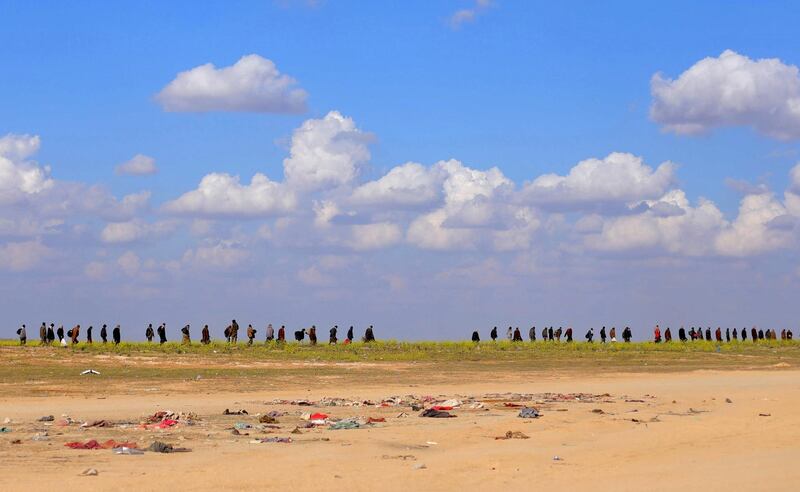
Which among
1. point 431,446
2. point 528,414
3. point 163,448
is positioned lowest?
point 431,446

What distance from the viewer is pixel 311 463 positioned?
53.3ft

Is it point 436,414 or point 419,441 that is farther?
point 436,414

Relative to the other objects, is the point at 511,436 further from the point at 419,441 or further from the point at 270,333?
the point at 270,333

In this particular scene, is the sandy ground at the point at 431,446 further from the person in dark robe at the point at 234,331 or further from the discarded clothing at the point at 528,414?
the person in dark robe at the point at 234,331

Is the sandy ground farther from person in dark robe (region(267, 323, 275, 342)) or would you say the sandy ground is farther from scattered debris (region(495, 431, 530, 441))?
person in dark robe (region(267, 323, 275, 342))

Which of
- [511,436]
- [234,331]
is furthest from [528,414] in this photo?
[234,331]

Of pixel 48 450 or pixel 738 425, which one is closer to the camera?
pixel 48 450

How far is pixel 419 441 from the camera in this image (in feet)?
64.2

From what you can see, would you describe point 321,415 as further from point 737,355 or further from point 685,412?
point 737,355

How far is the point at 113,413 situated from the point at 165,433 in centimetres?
516

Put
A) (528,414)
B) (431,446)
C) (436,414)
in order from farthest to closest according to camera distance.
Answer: (436,414) < (528,414) < (431,446)

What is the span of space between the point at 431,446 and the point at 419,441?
23.0 inches

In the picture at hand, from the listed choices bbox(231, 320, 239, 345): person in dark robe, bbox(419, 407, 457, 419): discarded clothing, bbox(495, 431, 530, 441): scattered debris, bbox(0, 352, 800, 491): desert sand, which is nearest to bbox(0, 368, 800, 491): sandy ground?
bbox(0, 352, 800, 491): desert sand

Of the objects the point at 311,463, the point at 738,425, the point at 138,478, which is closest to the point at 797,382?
the point at 738,425
